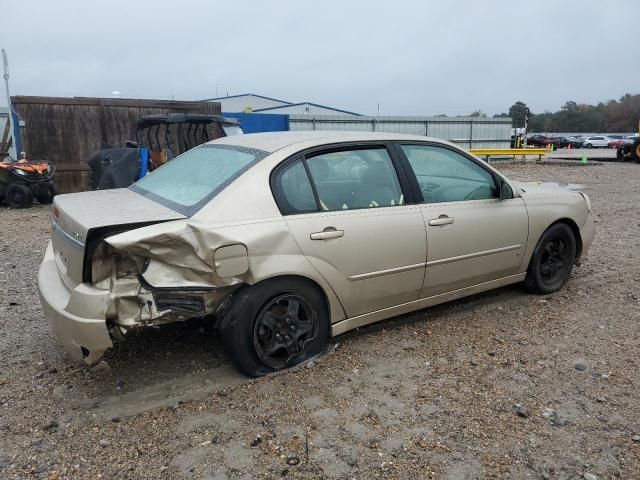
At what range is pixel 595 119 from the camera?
7856cm

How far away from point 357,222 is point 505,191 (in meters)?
1.58

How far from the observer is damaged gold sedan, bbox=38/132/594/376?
3004 millimetres

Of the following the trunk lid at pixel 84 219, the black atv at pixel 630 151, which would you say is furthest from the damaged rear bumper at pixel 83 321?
the black atv at pixel 630 151

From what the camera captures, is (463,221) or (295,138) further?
(463,221)

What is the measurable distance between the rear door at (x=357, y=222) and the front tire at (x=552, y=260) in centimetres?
145

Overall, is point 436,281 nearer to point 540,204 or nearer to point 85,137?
point 540,204

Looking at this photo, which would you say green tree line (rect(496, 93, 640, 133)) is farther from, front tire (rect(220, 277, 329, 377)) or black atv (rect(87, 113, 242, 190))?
front tire (rect(220, 277, 329, 377))

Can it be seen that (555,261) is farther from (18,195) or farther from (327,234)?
(18,195)

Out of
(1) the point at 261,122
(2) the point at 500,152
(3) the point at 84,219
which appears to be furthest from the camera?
(2) the point at 500,152

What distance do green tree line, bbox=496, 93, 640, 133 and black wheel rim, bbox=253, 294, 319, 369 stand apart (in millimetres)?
76742

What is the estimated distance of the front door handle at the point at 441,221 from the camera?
395cm

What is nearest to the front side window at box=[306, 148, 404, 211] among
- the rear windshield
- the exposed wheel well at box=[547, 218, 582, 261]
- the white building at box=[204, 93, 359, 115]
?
the rear windshield

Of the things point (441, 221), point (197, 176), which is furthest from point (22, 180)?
point (441, 221)

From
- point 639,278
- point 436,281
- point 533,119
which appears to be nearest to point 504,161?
point 639,278
